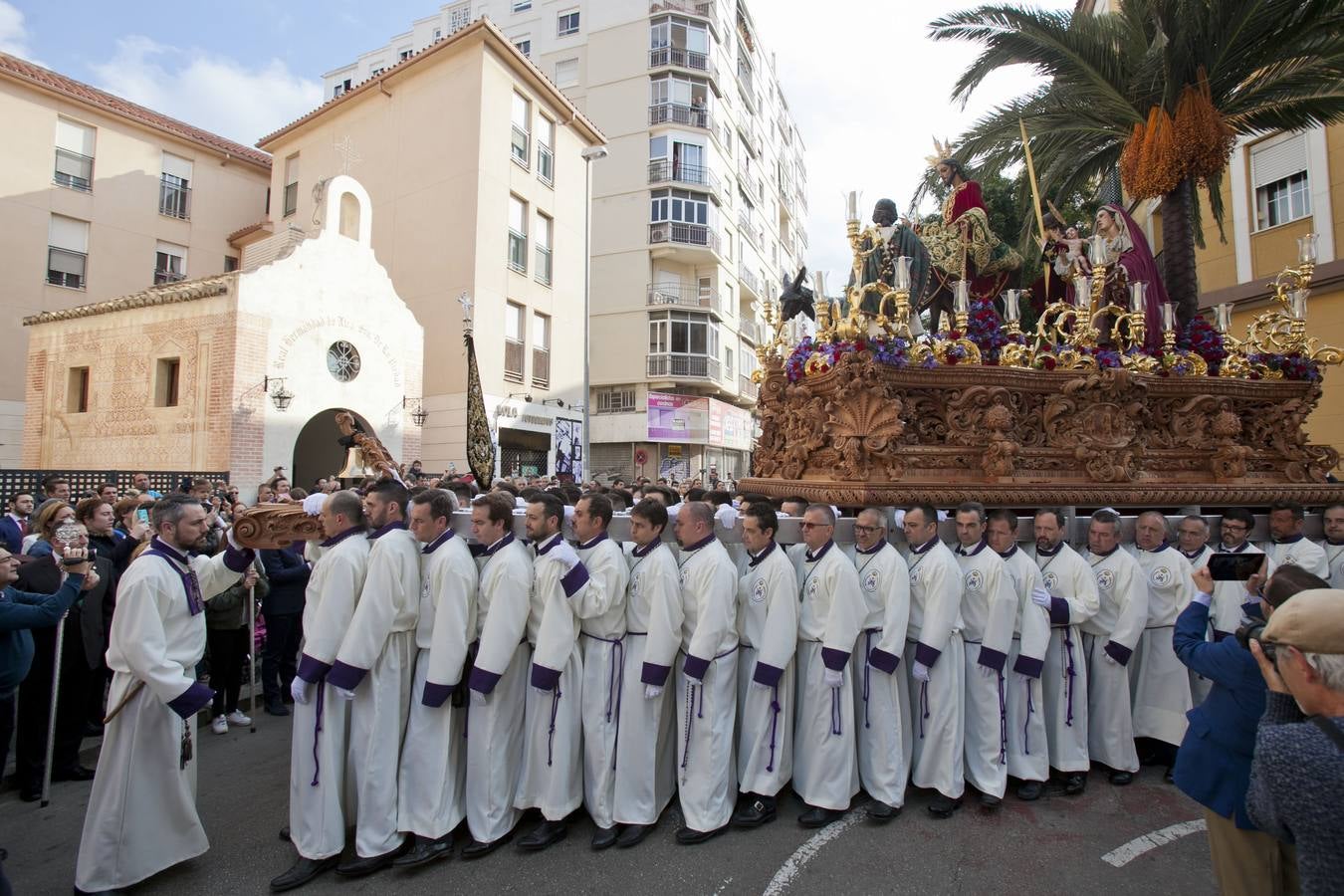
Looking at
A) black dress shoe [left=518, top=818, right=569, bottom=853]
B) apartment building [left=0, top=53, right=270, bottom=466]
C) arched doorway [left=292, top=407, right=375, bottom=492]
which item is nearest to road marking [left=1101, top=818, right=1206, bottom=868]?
black dress shoe [left=518, top=818, right=569, bottom=853]

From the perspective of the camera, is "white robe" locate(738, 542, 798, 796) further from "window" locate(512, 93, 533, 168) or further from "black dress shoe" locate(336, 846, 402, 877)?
"window" locate(512, 93, 533, 168)

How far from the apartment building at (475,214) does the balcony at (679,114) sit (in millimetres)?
6019

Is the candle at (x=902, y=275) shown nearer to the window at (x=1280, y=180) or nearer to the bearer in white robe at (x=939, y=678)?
the bearer in white robe at (x=939, y=678)

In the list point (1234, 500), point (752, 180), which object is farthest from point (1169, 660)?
point (752, 180)

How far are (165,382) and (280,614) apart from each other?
37.0ft

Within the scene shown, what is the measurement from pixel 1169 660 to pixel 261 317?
51.6 ft

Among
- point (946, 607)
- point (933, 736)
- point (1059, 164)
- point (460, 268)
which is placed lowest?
point (933, 736)

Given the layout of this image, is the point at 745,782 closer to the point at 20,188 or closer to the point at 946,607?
the point at 946,607

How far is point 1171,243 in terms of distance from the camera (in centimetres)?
831

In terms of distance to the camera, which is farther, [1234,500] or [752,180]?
[752,180]

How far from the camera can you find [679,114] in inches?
1190

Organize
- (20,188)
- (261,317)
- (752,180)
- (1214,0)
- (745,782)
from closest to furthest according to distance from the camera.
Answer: (745,782) → (1214,0) → (261,317) → (20,188) → (752,180)

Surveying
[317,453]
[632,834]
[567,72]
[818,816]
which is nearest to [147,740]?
[632,834]

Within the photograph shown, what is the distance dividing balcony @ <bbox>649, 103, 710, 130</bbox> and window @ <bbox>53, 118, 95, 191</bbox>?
762 inches
